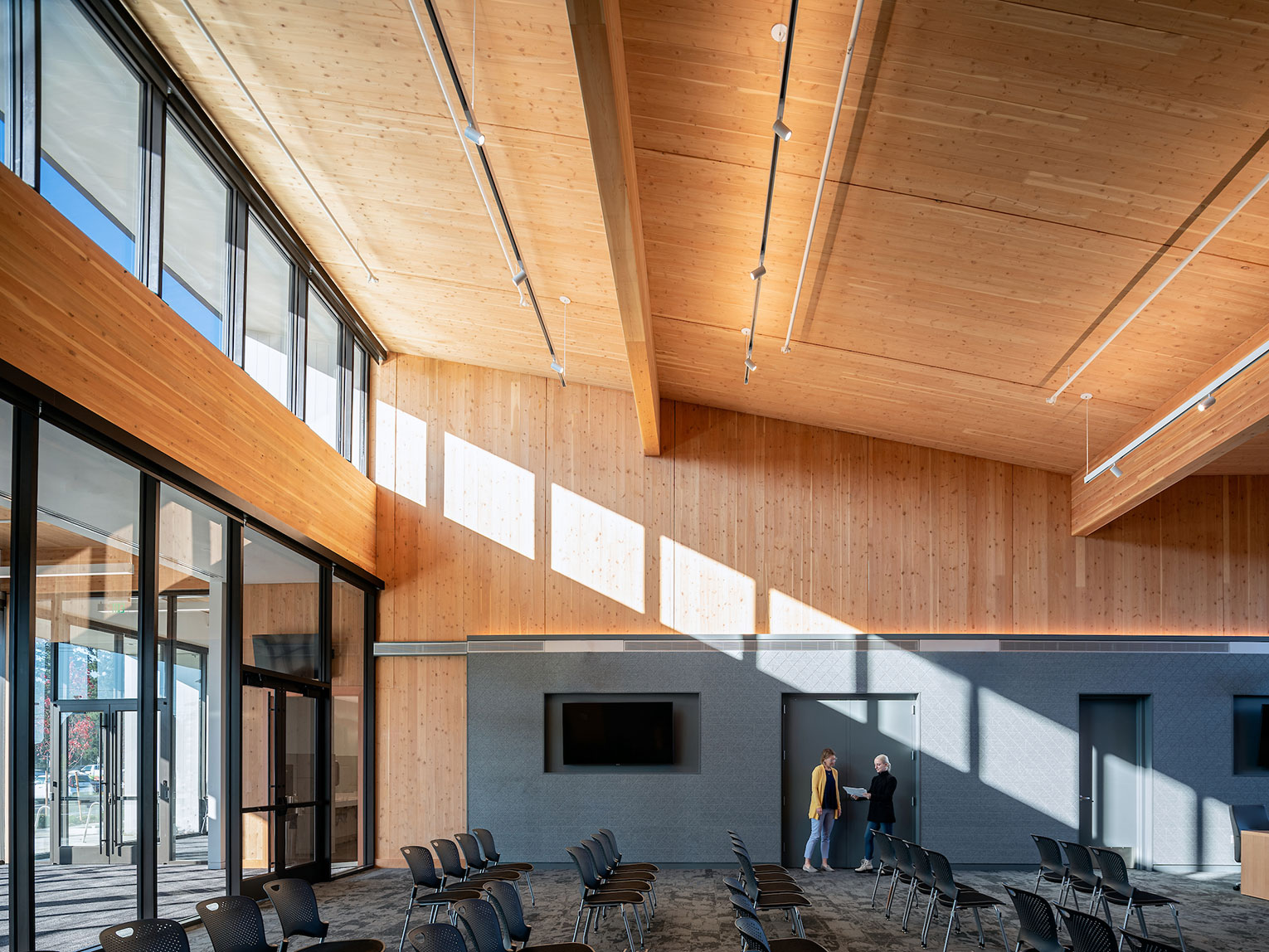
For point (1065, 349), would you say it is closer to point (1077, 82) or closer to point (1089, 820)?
point (1077, 82)

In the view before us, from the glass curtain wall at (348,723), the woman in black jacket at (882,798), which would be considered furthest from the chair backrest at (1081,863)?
the glass curtain wall at (348,723)

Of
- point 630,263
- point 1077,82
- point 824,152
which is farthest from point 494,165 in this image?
point 1077,82

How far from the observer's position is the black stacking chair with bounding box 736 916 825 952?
212 inches

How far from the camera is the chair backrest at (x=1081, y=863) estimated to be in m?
8.49

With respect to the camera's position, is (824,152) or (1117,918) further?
(1117,918)

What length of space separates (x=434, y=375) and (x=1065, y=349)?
777 centimetres

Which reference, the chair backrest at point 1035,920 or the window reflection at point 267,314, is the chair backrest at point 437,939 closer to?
the chair backrest at point 1035,920

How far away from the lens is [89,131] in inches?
257

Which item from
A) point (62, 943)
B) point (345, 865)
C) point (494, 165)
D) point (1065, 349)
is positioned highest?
point (494, 165)

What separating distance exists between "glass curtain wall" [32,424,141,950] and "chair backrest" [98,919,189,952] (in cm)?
90

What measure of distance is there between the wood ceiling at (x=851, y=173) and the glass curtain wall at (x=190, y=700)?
3205mm

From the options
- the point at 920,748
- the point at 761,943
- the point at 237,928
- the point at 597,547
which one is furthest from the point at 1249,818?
the point at 237,928

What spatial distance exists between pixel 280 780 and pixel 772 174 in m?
7.22

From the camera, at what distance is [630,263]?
7129mm
